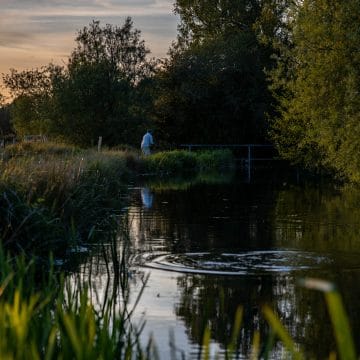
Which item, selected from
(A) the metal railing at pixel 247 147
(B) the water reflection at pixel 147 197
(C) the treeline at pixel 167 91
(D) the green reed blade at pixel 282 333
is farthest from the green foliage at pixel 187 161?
(D) the green reed blade at pixel 282 333

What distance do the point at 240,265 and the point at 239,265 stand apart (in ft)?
0.04

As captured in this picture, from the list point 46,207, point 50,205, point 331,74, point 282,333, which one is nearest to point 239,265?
point 46,207

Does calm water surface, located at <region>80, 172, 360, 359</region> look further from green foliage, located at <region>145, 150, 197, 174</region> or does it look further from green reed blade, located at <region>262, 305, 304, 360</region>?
green foliage, located at <region>145, 150, 197, 174</region>

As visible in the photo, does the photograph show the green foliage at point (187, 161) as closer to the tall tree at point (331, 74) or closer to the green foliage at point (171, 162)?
the green foliage at point (171, 162)

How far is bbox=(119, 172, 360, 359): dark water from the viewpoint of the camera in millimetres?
8828

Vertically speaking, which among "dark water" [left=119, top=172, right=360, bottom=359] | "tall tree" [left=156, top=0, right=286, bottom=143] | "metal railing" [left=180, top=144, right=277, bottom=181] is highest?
"tall tree" [left=156, top=0, right=286, bottom=143]

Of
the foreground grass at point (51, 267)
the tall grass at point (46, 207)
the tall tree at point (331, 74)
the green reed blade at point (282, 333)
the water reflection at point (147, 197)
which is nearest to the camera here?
the green reed blade at point (282, 333)

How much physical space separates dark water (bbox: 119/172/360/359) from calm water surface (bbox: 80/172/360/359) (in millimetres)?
13

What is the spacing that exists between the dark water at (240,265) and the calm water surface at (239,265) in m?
0.01

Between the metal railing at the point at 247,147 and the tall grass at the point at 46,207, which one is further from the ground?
the metal railing at the point at 247,147

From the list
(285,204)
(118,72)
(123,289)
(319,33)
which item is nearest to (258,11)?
(118,72)

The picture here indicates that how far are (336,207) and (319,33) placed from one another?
28.0 feet

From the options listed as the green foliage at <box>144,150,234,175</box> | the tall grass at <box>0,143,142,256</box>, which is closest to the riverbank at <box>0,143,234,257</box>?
the tall grass at <box>0,143,142,256</box>

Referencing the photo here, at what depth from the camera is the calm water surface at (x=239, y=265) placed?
880 centimetres
